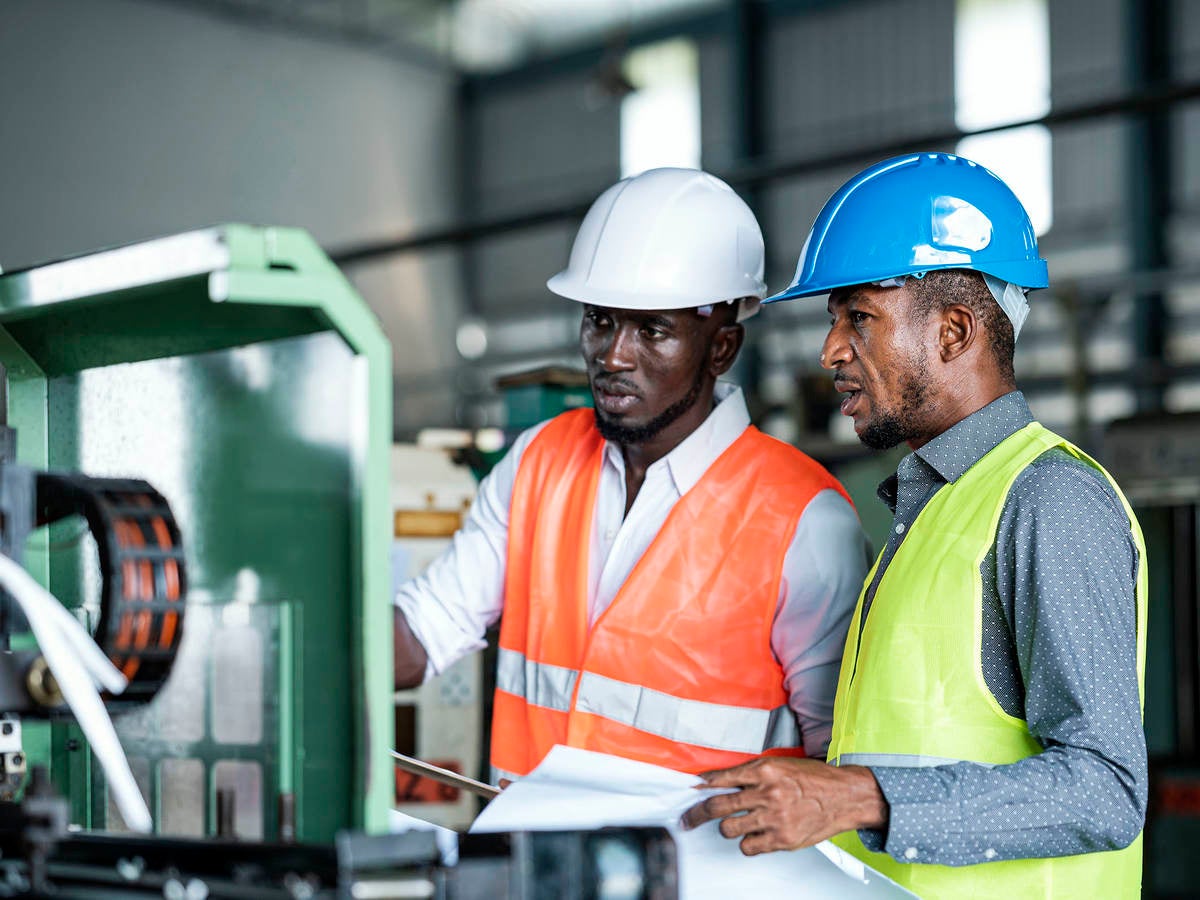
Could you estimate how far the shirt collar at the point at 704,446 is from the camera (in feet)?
6.71

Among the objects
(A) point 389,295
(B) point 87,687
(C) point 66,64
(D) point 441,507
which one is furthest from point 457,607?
(A) point 389,295

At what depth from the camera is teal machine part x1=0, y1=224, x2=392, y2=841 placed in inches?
41.1

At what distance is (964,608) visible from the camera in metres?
1.42

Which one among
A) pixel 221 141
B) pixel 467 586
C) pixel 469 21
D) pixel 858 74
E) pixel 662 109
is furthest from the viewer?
pixel 469 21

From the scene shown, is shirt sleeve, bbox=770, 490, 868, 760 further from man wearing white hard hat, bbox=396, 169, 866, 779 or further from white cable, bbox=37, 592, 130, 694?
white cable, bbox=37, 592, 130, 694

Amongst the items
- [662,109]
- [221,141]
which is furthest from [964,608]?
[221,141]

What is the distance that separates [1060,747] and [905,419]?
0.47 m

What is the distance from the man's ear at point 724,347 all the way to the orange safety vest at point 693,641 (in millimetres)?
209

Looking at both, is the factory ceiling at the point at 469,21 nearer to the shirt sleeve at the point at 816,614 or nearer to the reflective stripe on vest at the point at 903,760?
the shirt sleeve at the point at 816,614

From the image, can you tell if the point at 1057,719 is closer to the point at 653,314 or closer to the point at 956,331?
the point at 956,331

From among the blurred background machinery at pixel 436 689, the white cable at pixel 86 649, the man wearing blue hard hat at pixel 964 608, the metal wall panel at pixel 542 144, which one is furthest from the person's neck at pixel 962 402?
the metal wall panel at pixel 542 144

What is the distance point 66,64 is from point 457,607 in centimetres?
1063

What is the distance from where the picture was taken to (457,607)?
2111mm

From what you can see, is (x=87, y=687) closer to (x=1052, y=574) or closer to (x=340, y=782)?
(x=340, y=782)
